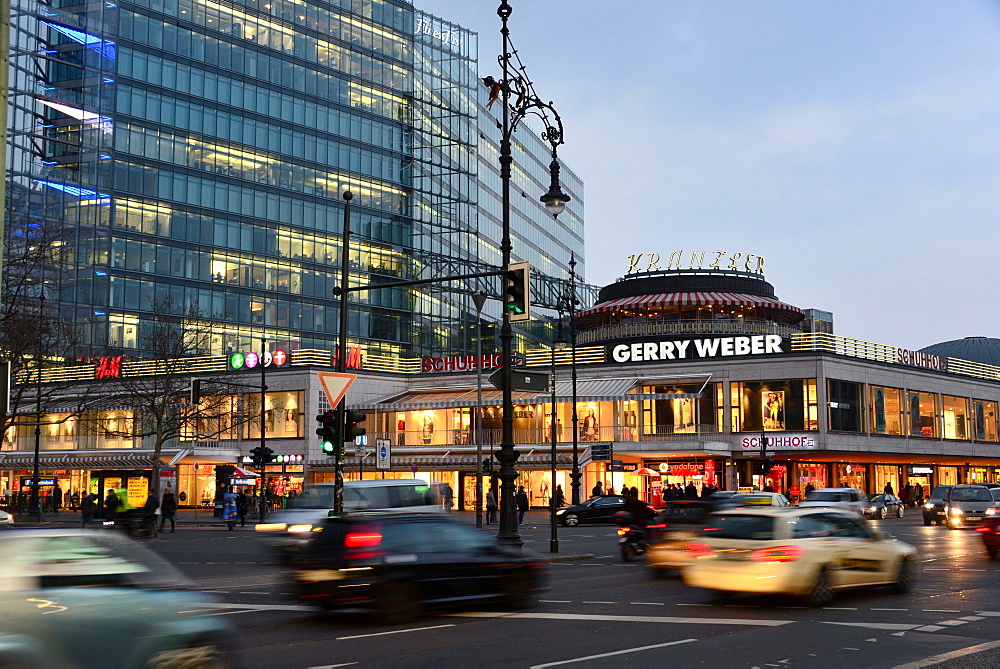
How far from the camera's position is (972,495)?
4097 centimetres

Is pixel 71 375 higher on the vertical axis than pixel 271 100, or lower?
lower

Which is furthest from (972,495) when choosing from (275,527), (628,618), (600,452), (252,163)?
(252,163)

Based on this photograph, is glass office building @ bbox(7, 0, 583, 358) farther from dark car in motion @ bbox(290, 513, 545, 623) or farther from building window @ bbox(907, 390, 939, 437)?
dark car in motion @ bbox(290, 513, 545, 623)

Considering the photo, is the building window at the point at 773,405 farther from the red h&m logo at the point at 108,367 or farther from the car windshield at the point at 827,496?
the red h&m logo at the point at 108,367

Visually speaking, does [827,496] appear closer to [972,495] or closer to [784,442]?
[972,495]

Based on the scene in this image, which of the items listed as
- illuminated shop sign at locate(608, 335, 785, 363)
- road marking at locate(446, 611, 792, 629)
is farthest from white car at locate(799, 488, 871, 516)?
road marking at locate(446, 611, 792, 629)

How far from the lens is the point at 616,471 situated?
5709 cm

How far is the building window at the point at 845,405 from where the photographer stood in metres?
58.3

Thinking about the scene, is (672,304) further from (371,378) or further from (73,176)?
(73,176)

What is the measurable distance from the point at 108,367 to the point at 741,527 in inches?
2477

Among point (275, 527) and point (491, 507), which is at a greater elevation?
A: point (275, 527)

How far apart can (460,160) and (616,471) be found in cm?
5175

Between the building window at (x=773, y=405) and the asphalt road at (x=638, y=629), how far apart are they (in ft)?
125

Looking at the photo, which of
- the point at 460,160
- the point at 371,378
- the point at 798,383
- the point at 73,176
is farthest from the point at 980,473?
the point at 73,176
